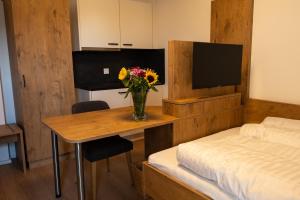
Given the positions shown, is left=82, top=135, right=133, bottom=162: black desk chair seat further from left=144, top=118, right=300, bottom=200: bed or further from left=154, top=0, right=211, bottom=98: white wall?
left=154, top=0, right=211, bottom=98: white wall

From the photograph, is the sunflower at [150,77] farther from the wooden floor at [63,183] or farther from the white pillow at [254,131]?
the wooden floor at [63,183]

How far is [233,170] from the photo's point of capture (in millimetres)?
1191

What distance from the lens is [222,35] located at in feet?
8.82

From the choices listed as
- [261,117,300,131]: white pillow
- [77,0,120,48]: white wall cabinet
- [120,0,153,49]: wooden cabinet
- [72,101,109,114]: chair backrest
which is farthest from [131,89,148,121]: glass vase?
[120,0,153,49]: wooden cabinet

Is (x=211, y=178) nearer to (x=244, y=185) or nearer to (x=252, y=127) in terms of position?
(x=244, y=185)

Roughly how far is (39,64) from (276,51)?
250 centimetres

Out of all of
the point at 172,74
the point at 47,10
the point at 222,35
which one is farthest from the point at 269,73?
the point at 47,10

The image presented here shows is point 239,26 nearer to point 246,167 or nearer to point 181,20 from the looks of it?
point 181,20

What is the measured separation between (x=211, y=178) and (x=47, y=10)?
2.47 metres

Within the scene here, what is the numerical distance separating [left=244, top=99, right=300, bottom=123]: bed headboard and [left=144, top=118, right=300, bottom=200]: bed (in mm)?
328

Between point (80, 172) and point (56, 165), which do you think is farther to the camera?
point (56, 165)

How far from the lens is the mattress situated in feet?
4.11

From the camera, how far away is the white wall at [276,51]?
7.13ft

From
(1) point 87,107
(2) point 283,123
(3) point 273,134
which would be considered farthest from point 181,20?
(3) point 273,134
